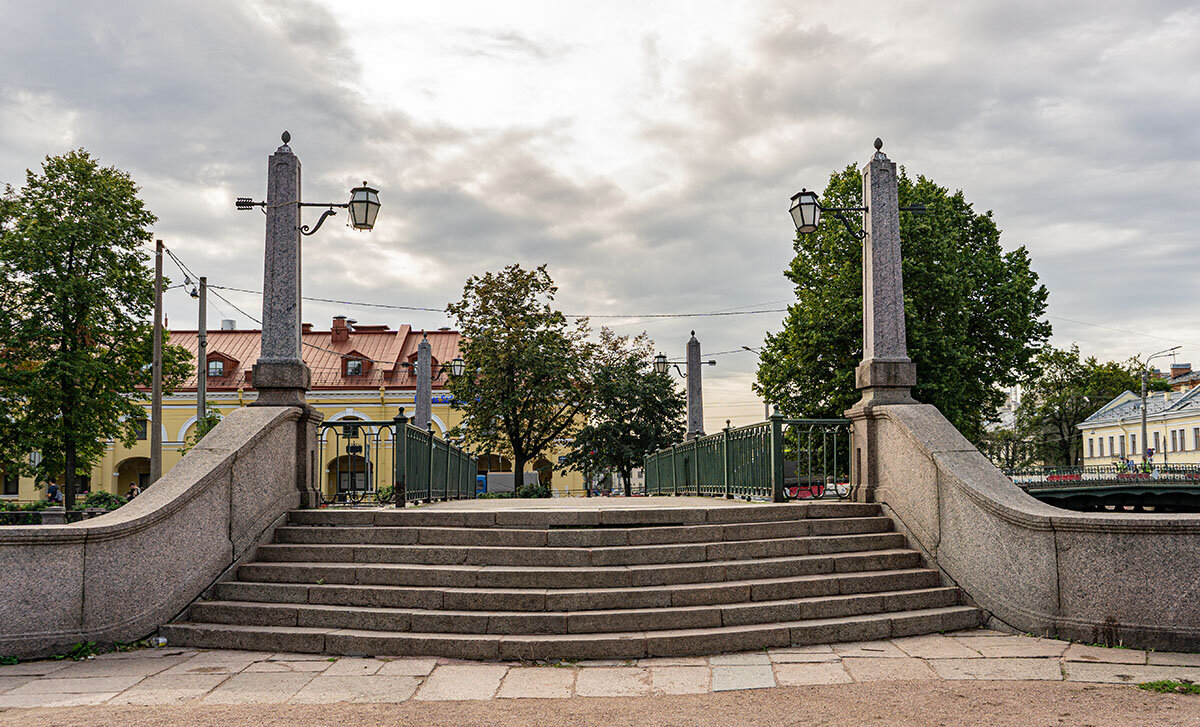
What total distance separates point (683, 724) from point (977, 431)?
28.4 metres

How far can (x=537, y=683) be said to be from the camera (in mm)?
6113

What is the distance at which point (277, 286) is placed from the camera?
33.5ft

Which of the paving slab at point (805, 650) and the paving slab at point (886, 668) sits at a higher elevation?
the paving slab at point (886, 668)

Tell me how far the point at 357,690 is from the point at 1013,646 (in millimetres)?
5148

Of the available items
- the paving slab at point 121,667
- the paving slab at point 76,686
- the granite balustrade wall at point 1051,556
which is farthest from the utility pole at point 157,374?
the granite balustrade wall at point 1051,556

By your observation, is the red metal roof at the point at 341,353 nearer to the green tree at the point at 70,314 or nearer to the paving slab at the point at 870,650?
the green tree at the point at 70,314

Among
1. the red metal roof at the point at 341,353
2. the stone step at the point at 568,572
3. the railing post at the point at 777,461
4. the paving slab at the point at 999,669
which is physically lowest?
the paving slab at the point at 999,669

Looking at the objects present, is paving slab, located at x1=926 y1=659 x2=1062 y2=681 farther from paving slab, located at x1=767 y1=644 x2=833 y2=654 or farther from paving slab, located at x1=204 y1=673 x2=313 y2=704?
paving slab, located at x1=204 y1=673 x2=313 y2=704

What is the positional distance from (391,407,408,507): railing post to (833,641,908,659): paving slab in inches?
229

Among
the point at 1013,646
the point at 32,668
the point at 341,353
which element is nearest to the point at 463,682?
the point at 32,668

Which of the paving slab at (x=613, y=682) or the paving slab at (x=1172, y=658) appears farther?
the paving slab at (x=1172, y=658)

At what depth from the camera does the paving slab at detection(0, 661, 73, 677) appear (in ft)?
20.8

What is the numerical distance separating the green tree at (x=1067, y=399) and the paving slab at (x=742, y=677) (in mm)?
67308

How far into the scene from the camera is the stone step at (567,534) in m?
8.25
